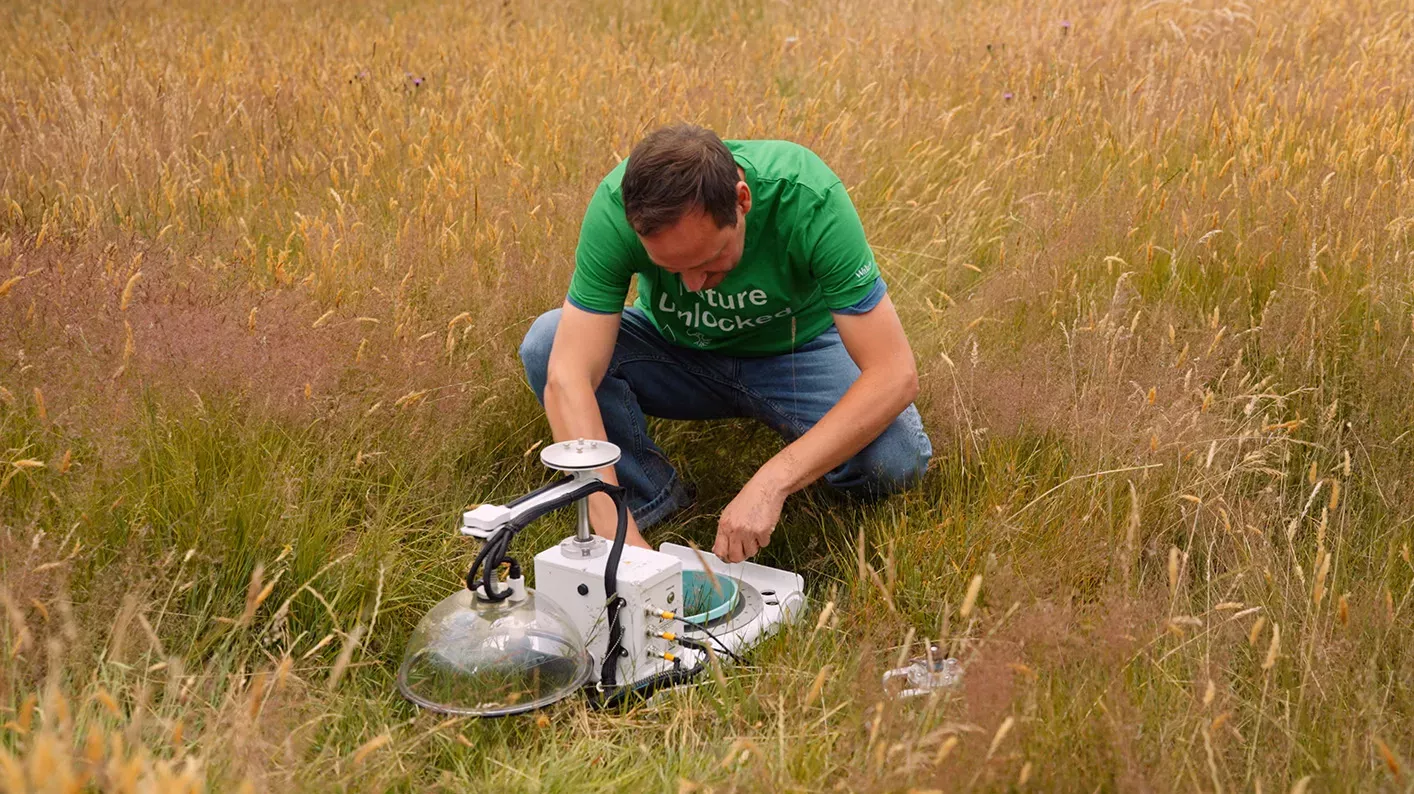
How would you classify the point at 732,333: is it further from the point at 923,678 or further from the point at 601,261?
the point at 923,678

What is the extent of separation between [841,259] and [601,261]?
63cm

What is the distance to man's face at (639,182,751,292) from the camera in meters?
2.95

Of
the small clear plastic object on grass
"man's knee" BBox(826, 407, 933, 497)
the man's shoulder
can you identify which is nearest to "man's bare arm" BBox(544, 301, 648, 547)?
the man's shoulder

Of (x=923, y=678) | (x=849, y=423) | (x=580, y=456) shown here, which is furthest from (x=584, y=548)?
(x=849, y=423)

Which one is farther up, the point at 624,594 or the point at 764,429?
the point at 624,594

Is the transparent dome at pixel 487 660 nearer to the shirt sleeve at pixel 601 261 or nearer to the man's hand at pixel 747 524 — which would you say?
the man's hand at pixel 747 524

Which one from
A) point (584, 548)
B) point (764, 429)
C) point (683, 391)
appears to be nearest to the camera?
point (584, 548)

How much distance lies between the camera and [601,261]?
10.9 feet

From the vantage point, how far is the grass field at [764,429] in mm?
2197

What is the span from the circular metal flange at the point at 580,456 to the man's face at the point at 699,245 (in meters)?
0.64

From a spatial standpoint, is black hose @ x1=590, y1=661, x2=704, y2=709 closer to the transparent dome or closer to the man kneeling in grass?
the transparent dome

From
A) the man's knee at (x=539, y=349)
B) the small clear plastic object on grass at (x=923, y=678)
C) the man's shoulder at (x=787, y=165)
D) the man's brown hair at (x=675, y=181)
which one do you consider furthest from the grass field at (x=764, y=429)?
the man's brown hair at (x=675, y=181)

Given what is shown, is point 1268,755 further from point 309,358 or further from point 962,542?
point 309,358

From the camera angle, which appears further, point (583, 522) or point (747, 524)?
point (747, 524)
